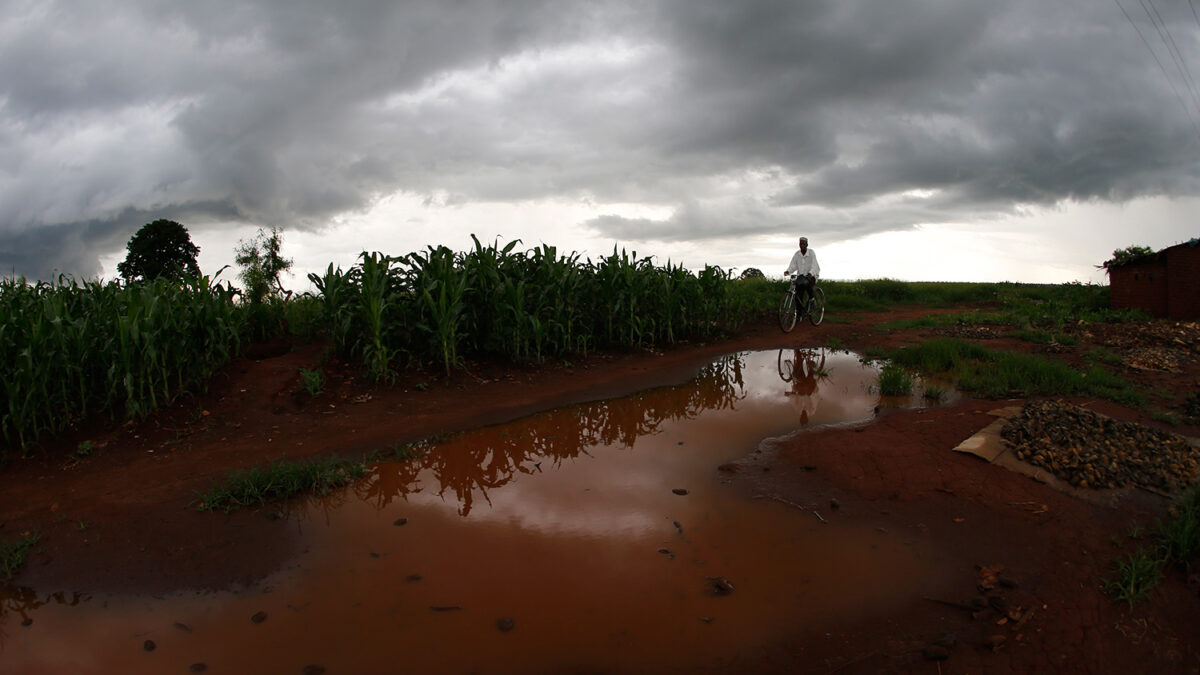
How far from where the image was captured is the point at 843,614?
2930mm

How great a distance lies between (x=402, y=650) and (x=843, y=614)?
7.15 feet

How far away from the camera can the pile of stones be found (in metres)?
3.98

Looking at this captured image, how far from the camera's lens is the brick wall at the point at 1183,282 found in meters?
11.5

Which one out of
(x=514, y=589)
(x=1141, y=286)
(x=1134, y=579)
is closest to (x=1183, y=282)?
(x=1141, y=286)

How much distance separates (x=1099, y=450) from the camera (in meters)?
4.28

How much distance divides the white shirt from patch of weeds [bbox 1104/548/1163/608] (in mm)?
9234

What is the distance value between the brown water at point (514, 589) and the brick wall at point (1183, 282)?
504 inches

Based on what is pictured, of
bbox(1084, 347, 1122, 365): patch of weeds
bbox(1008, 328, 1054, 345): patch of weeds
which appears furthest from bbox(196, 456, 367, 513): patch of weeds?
bbox(1008, 328, 1054, 345): patch of weeds

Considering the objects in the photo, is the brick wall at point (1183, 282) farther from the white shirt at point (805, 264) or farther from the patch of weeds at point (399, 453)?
the patch of weeds at point (399, 453)

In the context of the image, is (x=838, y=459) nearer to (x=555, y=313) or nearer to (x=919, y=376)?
(x=919, y=376)

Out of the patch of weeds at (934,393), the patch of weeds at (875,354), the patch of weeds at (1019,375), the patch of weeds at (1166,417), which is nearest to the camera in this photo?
the patch of weeds at (1166,417)

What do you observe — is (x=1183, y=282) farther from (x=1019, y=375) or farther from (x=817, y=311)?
(x=1019, y=375)

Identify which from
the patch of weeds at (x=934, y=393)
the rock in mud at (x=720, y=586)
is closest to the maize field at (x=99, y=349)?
the rock in mud at (x=720, y=586)

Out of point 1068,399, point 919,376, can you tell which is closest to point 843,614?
point 1068,399
